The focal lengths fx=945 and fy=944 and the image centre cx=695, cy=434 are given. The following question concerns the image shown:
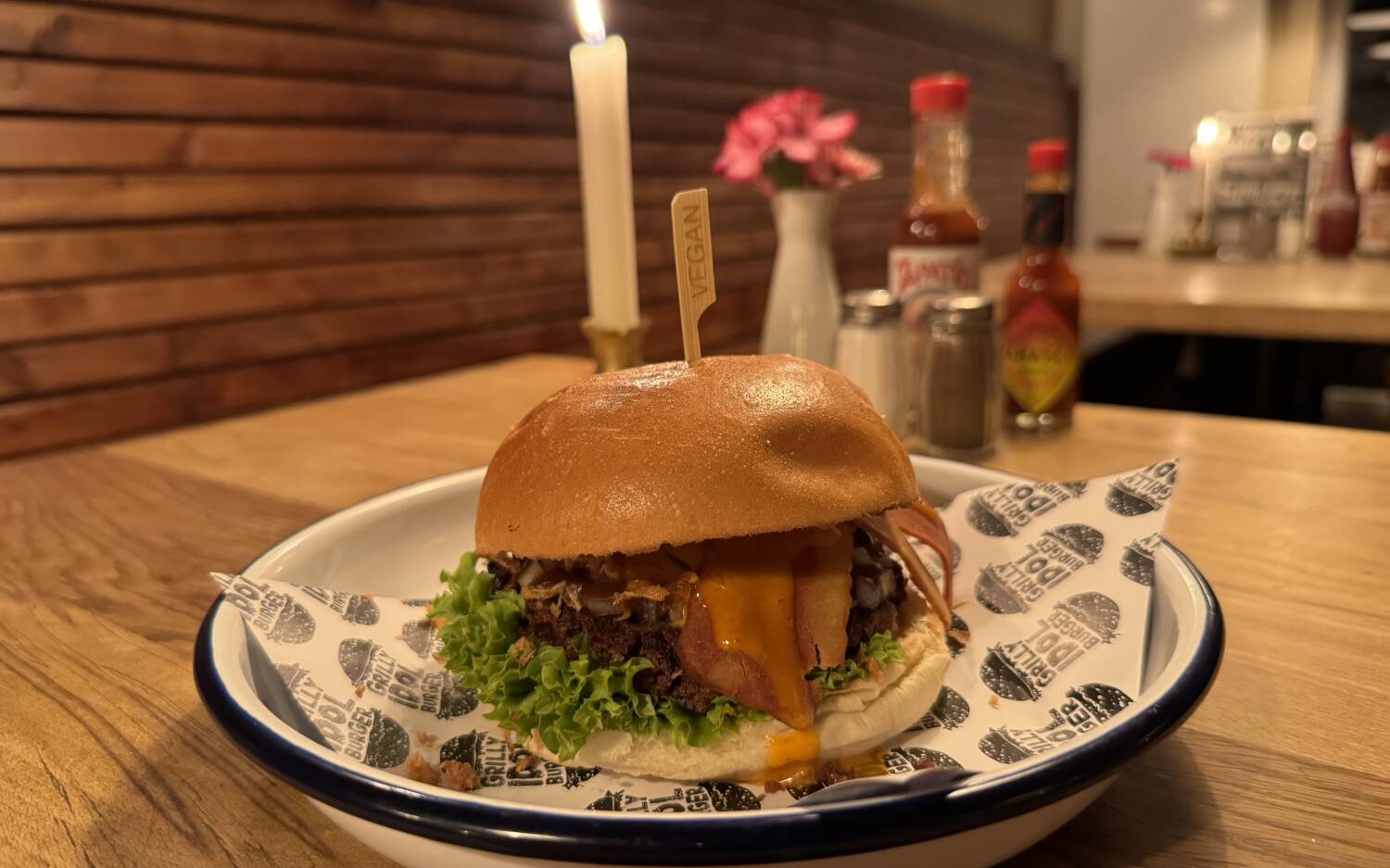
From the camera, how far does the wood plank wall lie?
209 cm

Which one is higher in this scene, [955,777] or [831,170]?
[831,170]

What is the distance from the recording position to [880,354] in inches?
60.4

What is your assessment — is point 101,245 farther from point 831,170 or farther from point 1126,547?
point 1126,547

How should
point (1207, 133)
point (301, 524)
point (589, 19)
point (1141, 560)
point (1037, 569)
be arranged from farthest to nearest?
point (1207, 133)
point (589, 19)
point (301, 524)
point (1037, 569)
point (1141, 560)

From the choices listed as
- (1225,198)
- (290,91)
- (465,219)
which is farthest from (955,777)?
(1225,198)

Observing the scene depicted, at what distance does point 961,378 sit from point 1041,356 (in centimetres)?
23

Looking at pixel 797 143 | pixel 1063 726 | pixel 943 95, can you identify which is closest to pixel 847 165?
pixel 797 143

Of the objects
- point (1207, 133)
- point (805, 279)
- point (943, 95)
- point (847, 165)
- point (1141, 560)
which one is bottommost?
point (1141, 560)

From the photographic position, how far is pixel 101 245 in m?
2.16

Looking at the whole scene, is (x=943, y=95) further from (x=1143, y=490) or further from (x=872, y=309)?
(x=1143, y=490)

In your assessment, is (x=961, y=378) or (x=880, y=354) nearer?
(x=961, y=378)

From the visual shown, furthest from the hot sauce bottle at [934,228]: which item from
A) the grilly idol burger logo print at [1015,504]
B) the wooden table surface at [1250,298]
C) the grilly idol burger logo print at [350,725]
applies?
the wooden table surface at [1250,298]

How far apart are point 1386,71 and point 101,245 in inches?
421

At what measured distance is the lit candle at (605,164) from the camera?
4.63 feet
